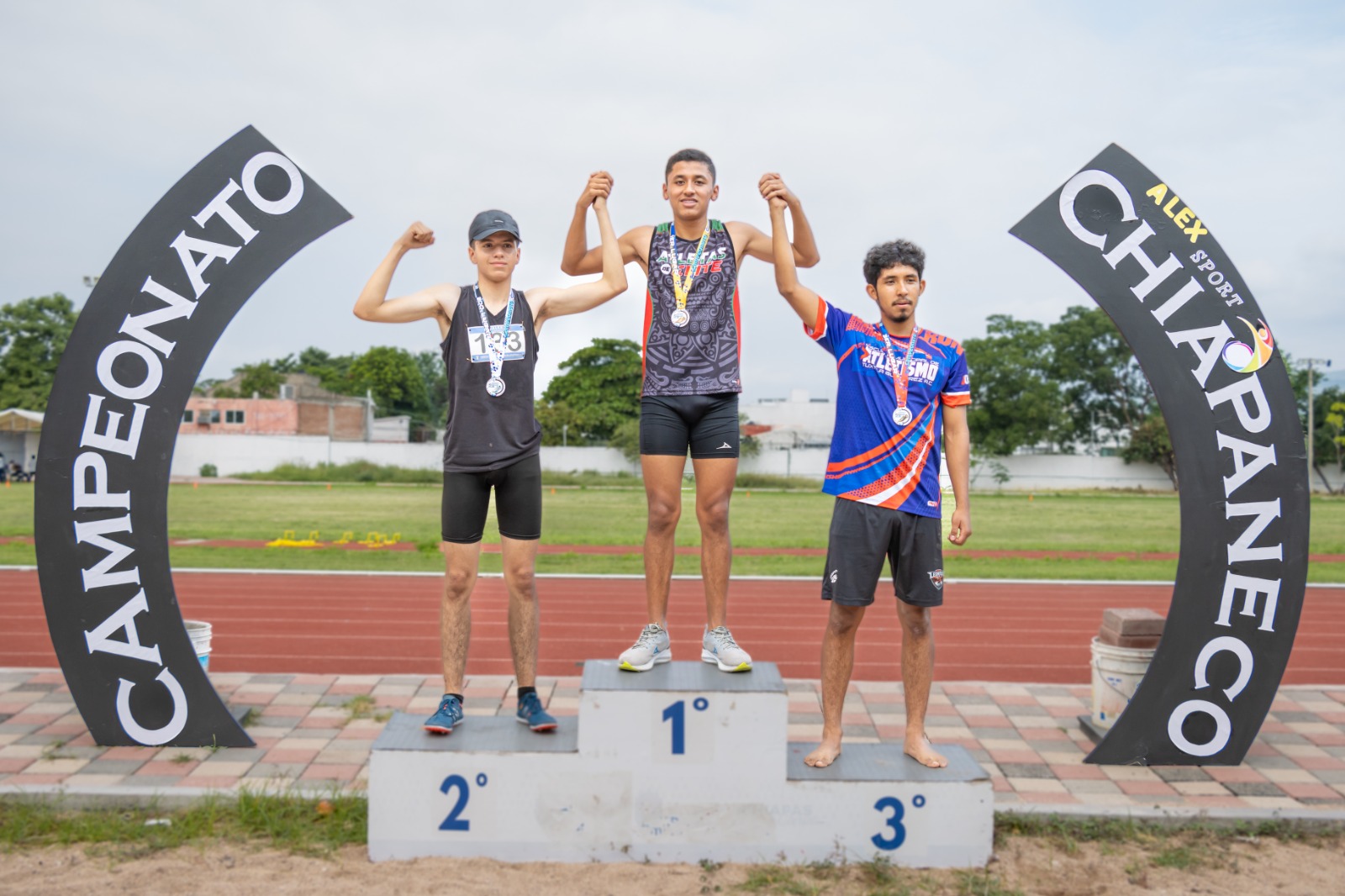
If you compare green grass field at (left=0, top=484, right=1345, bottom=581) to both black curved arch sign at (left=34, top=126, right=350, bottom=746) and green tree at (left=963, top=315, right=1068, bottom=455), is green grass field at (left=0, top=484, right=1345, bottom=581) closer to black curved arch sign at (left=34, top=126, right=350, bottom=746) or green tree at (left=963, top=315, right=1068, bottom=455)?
black curved arch sign at (left=34, top=126, right=350, bottom=746)

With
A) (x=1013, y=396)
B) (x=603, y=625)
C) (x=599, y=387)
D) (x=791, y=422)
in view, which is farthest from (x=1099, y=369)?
(x=603, y=625)

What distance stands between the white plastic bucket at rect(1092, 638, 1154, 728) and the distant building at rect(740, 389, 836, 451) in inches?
1623

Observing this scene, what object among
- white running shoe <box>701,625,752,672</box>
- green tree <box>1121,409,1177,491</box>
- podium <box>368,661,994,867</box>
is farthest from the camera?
green tree <box>1121,409,1177,491</box>

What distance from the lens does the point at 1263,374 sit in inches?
176

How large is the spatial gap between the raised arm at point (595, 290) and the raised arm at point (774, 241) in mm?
532

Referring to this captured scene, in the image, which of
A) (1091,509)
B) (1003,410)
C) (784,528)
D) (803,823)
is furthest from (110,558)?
(1003,410)

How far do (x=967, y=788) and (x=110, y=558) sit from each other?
3.86 meters

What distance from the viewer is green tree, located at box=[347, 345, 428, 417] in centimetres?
6894

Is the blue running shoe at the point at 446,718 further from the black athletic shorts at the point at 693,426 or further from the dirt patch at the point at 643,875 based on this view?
the black athletic shorts at the point at 693,426

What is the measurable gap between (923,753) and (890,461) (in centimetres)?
113

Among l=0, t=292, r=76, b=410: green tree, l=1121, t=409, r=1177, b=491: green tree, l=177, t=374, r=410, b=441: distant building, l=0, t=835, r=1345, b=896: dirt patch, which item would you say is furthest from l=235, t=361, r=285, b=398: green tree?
l=0, t=835, r=1345, b=896: dirt patch

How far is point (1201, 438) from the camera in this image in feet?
14.8

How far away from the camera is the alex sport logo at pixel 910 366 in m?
3.79

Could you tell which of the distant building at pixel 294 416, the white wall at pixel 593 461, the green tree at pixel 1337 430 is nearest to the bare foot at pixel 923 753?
the white wall at pixel 593 461
